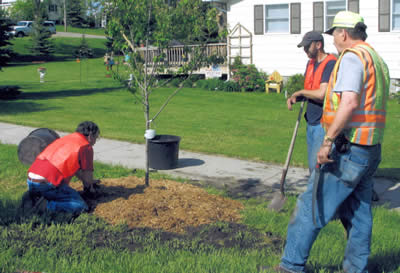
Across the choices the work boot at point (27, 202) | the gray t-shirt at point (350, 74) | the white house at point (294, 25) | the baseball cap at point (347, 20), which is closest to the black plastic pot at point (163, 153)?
the work boot at point (27, 202)

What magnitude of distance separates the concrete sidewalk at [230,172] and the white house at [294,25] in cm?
1265

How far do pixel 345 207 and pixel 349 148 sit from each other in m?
0.60

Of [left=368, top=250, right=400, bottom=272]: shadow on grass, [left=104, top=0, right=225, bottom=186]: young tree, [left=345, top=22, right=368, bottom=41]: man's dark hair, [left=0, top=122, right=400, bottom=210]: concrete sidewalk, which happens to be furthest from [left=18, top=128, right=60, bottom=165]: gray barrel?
[left=345, top=22, right=368, bottom=41]: man's dark hair

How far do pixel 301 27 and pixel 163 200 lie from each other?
16.2 m

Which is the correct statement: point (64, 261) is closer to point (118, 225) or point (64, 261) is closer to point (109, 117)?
point (118, 225)

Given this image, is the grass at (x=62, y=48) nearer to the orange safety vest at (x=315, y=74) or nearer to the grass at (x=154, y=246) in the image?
the grass at (x=154, y=246)

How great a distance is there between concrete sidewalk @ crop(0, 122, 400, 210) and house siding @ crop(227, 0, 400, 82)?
12494 mm

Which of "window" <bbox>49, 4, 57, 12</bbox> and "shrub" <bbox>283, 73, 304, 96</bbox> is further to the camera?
"window" <bbox>49, 4, 57, 12</bbox>

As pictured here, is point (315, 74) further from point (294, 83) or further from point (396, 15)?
point (396, 15)

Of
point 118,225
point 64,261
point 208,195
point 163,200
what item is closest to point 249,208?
point 208,195

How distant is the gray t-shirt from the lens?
3398mm

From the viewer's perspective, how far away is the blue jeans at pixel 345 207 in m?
3.54

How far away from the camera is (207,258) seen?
Result: 4.21 meters

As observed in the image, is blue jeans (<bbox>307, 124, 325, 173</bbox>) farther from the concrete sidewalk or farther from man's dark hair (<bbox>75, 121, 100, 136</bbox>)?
man's dark hair (<bbox>75, 121, 100, 136</bbox>)
